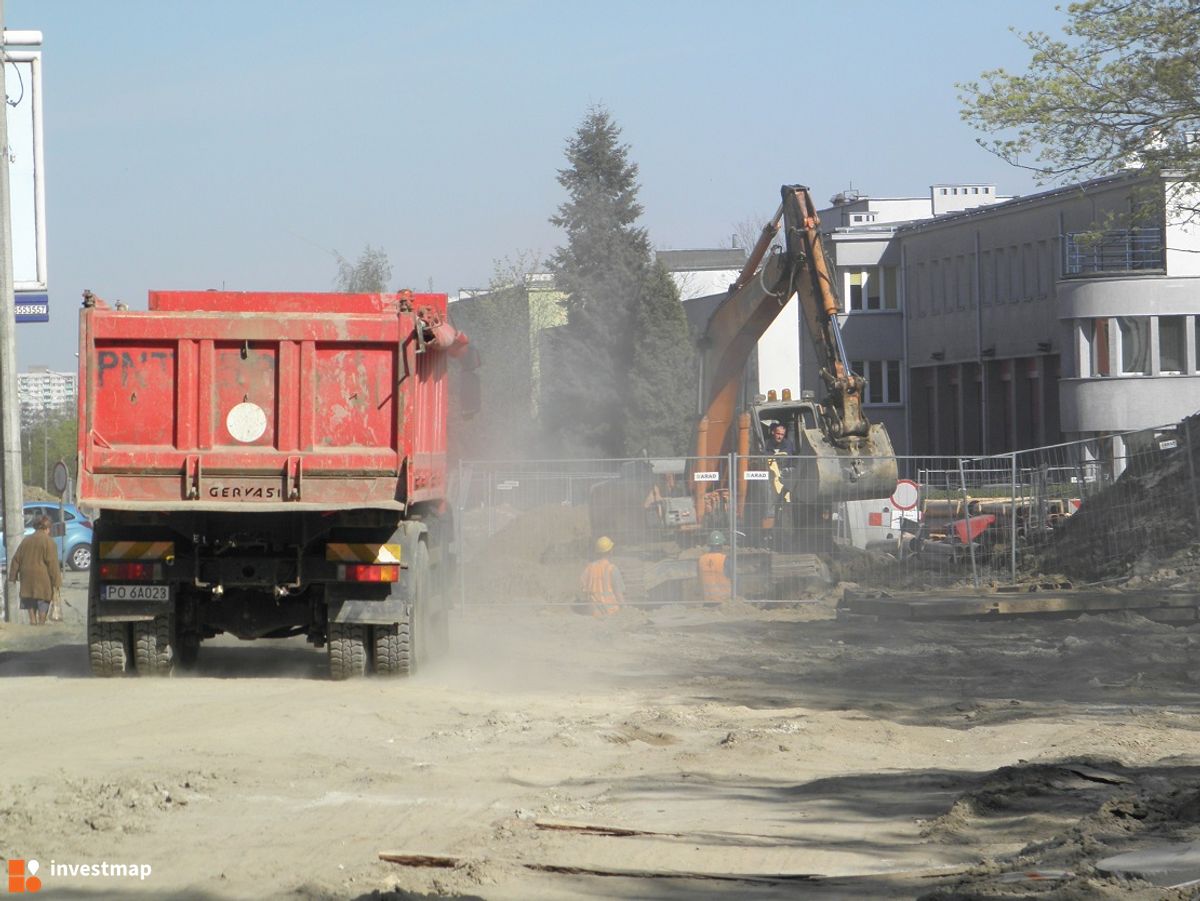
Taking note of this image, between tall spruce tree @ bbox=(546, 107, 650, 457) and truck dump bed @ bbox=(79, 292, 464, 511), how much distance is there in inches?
2057

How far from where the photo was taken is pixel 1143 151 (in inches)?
826

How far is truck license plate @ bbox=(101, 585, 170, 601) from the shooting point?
12.8m

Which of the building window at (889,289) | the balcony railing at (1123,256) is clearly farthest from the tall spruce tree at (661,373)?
the balcony railing at (1123,256)

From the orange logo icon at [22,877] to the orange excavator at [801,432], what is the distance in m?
16.4

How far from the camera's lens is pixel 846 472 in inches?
869

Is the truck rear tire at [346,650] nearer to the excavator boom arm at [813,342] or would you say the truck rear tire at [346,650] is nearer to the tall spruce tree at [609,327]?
the excavator boom arm at [813,342]

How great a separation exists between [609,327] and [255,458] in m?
55.0

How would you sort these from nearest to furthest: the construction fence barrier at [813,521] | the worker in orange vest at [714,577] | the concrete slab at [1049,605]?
1. the concrete slab at [1049,605]
2. the worker in orange vest at [714,577]
3. the construction fence barrier at [813,521]

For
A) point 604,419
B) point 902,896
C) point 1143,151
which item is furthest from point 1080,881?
point 604,419

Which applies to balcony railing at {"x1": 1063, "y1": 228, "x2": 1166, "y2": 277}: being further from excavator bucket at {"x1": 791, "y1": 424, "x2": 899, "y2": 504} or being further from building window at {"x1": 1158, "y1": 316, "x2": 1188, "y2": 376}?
excavator bucket at {"x1": 791, "y1": 424, "x2": 899, "y2": 504}

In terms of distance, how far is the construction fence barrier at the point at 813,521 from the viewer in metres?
21.9

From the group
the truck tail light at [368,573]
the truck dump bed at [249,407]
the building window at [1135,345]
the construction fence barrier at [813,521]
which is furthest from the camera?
the building window at [1135,345]

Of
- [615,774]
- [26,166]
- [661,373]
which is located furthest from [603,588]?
[661,373]

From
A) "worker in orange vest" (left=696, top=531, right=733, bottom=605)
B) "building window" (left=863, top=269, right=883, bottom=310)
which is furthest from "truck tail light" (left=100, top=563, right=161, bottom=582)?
"building window" (left=863, top=269, right=883, bottom=310)
